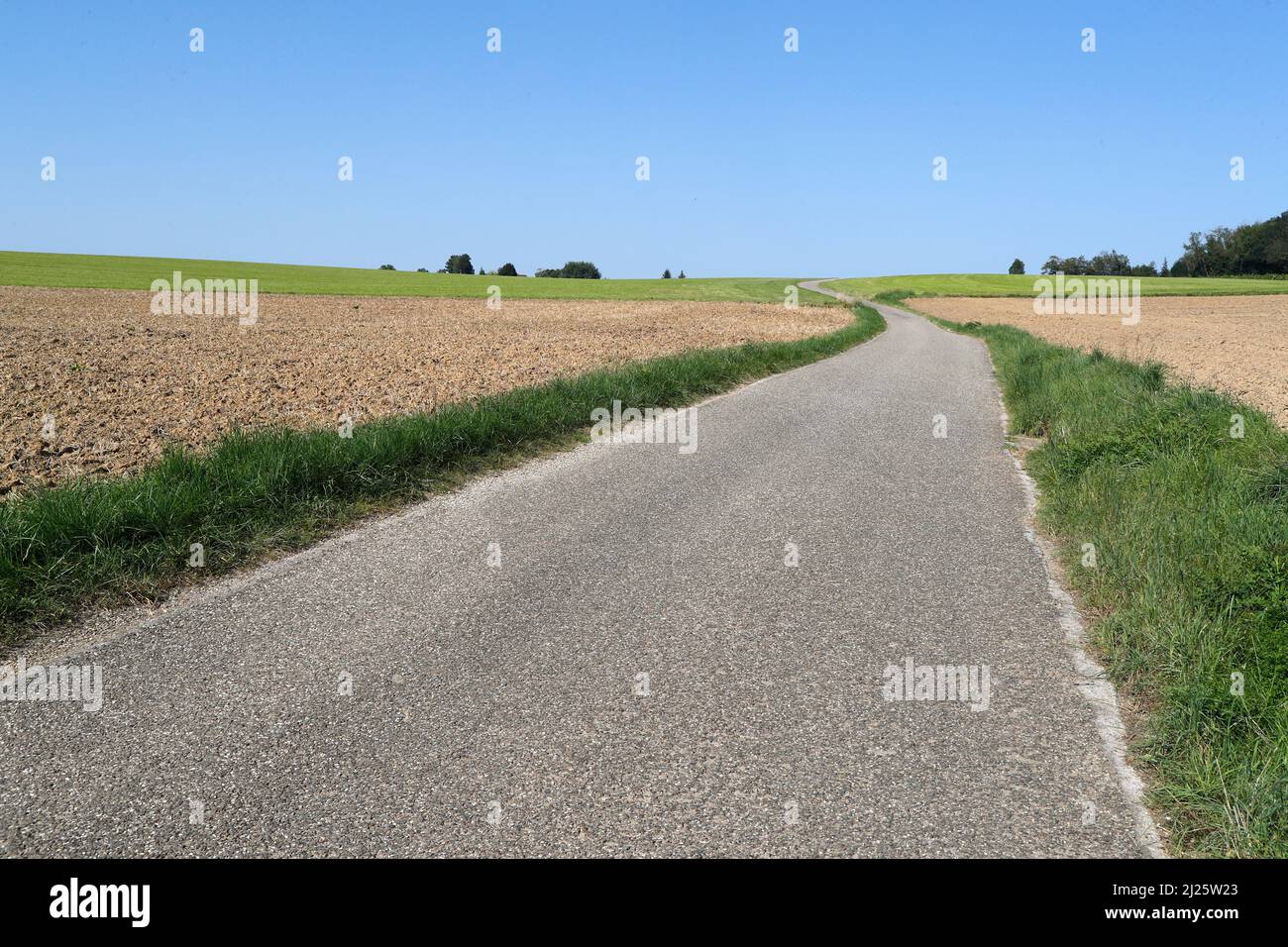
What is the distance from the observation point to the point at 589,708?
4070 mm

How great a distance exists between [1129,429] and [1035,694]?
6.20 metres

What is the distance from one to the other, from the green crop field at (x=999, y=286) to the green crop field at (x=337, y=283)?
2083 cm

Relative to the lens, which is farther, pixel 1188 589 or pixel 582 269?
pixel 582 269

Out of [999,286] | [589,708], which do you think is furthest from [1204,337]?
[999,286]

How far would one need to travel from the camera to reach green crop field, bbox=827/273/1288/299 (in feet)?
278

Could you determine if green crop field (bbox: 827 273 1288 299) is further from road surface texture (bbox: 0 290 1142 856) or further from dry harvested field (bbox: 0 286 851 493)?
road surface texture (bbox: 0 290 1142 856)

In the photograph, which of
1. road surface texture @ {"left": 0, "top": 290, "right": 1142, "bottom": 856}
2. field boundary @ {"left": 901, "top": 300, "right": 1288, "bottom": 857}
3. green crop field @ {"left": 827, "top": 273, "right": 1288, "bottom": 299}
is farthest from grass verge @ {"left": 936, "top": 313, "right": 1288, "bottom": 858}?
green crop field @ {"left": 827, "top": 273, "right": 1288, "bottom": 299}

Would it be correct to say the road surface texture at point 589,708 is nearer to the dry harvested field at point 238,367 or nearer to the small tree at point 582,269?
the dry harvested field at point 238,367

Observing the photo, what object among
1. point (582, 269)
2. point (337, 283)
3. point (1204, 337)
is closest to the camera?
point (1204, 337)

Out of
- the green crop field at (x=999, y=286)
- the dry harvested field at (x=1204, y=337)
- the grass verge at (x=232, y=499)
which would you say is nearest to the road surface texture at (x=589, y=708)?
the grass verge at (x=232, y=499)

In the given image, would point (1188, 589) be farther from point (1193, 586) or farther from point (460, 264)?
point (460, 264)

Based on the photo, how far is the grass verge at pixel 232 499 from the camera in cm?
525

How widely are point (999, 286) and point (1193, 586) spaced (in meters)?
105

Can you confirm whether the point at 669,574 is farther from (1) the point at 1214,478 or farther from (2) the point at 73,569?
(1) the point at 1214,478
